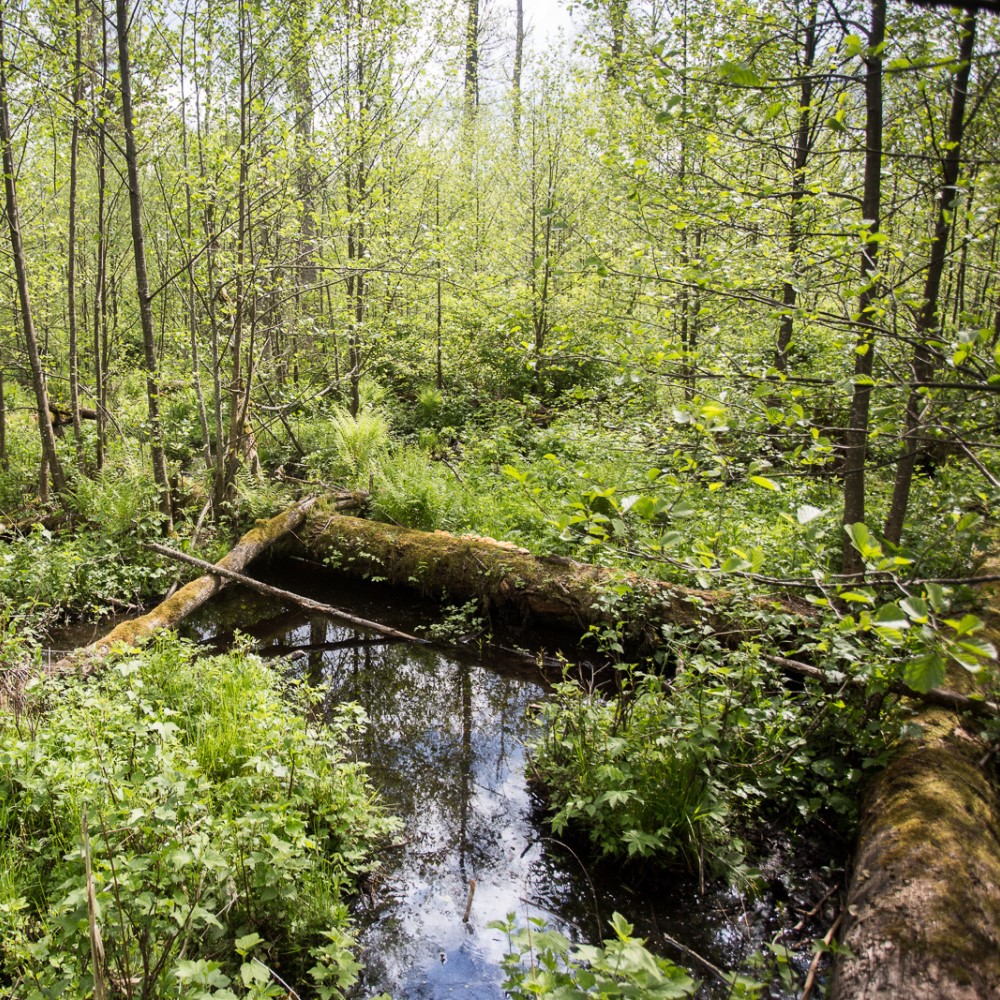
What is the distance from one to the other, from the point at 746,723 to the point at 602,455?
16.3ft

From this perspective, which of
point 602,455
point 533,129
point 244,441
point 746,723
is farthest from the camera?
point 533,129

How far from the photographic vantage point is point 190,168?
765 cm

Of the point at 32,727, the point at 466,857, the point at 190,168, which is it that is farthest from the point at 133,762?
the point at 190,168

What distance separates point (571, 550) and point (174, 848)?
4533 millimetres

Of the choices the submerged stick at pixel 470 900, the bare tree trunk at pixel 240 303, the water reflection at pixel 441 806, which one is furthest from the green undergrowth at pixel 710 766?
the bare tree trunk at pixel 240 303

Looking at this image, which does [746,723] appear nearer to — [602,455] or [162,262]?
[602,455]

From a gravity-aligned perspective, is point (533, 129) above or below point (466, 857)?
above

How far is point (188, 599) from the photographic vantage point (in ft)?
22.3

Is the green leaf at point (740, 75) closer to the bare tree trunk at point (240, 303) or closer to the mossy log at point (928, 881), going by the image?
the mossy log at point (928, 881)

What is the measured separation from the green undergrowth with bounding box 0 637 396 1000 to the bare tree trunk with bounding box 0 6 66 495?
497 centimetres

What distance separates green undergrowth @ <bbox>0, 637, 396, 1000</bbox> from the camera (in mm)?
2514

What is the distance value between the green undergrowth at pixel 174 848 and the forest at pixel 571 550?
3 cm

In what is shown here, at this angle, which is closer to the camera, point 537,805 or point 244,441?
point 537,805

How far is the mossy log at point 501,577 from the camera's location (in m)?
5.77
